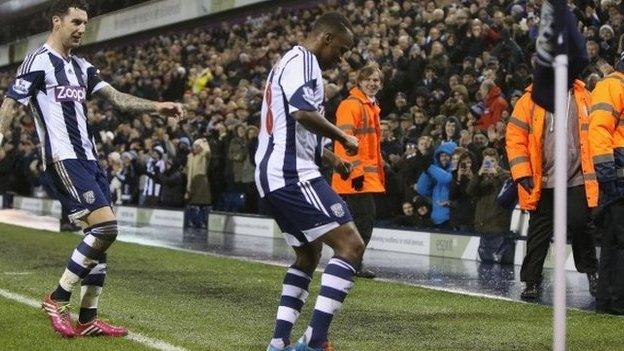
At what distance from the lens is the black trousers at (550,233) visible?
32.7ft

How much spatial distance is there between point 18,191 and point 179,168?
11373 mm

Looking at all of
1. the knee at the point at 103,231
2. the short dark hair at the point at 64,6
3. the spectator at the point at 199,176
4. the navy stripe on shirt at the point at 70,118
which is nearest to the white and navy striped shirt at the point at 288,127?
the knee at the point at 103,231

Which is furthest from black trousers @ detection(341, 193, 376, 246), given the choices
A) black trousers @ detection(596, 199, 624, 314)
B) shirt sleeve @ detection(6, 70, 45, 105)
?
shirt sleeve @ detection(6, 70, 45, 105)

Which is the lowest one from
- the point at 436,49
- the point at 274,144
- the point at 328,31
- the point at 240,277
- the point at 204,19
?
the point at 240,277

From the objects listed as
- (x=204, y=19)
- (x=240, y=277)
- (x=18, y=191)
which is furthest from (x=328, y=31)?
(x=18, y=191)

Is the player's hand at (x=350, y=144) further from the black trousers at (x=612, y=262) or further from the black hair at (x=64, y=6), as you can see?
the black trousers at (x=612, y=262)

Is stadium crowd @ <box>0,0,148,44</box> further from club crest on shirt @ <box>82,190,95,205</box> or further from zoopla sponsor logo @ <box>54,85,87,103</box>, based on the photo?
club crest on shirt @ <box>82,190,95,205</box>

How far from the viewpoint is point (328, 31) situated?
6.79 meters

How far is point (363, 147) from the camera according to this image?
469 inches

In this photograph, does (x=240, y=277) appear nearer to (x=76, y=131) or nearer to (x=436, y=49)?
(x=76, y=131)

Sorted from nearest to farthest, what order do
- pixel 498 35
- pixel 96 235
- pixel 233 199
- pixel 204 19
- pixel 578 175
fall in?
pixel 96 235, pixel 578 175, pixel 498 35, pixel 233 199, pixel 204 19

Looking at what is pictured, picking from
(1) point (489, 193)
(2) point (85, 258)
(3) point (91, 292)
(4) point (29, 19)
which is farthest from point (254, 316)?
(4) point (29, 19)

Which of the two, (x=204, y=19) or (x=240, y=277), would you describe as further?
(x=204, y=19)

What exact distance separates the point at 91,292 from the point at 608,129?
4.51m
